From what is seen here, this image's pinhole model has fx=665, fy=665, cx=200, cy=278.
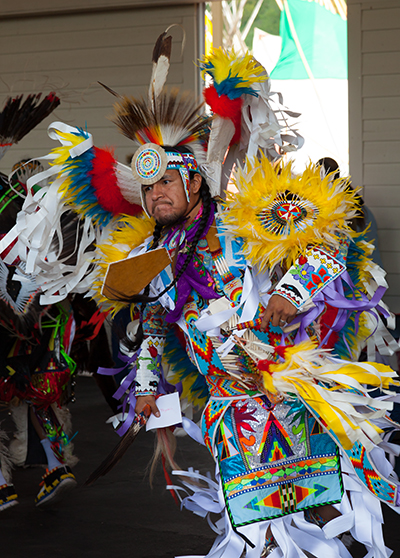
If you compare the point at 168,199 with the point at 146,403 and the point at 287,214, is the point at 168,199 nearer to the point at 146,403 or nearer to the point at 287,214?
the point at 287,214

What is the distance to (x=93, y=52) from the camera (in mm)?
5578

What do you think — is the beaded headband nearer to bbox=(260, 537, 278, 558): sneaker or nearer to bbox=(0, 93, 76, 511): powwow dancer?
bbox=(0, 93, 76, 511): powwow dancer

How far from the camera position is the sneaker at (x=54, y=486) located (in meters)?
2.74

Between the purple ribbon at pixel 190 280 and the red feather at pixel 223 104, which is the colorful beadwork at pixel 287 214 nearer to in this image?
the purple ribbon at pixel 190 280

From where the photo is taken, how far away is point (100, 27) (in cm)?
555

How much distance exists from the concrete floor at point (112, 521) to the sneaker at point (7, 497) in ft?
0.22

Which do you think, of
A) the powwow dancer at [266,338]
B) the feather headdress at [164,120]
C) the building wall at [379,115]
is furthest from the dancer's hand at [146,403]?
the building wall at [379,115]

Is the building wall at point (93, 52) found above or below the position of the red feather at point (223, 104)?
above

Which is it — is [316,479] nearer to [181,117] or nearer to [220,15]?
[181,117]

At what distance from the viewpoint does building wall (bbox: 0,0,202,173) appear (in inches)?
212

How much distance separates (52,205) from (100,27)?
12.9 ft

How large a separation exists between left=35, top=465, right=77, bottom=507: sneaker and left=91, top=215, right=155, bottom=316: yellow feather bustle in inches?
40.1

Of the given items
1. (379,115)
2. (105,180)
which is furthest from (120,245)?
(379,115)

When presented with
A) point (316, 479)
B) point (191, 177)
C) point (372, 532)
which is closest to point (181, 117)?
point (191, 177)
